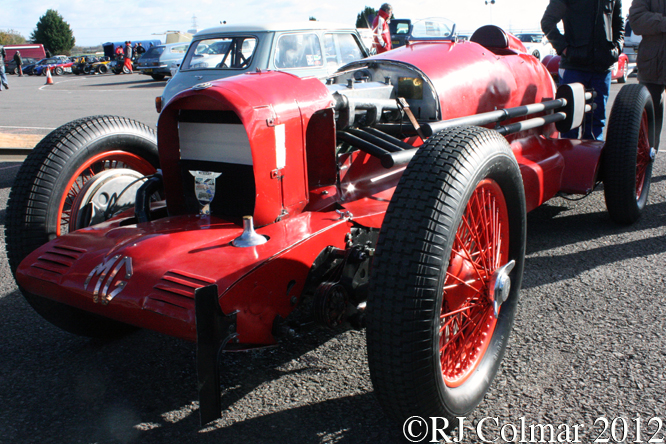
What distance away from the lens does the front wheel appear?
65.2 inches

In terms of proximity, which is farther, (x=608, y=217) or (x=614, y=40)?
(x=614, y=40)

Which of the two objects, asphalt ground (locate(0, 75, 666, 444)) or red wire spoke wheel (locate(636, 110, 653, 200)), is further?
red wire spoke wheel (locate(636, 110, 653, 200))

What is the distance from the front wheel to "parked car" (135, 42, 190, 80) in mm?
20195

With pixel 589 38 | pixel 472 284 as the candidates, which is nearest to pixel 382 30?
pixel 589 38

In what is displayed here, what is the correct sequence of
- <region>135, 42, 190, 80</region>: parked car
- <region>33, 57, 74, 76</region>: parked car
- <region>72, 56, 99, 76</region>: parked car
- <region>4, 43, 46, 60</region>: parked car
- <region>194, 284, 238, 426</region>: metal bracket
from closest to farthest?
<region>194, 284, 238, 426</region>: metal bracket → <region>135, 42, 190, 80</region>: parked car → <region>72, 56, 99, 76</region>: parked car → <region>33, 57, 74, 76</region>: parked car → <region>4, 43, 46, 60</region>: parked car

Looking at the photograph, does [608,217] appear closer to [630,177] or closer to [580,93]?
[630,177]

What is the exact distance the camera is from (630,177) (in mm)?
3748

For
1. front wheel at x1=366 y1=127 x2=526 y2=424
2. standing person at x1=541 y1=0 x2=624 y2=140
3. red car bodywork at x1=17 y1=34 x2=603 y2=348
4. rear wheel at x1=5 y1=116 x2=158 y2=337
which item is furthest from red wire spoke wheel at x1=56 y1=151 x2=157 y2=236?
standing person at x1=541 y1=0 x2=624 y2=140

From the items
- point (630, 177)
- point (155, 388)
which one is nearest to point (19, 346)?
point (155, 388)

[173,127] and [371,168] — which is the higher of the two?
[173,127]

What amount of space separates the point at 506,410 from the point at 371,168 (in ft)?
4.49

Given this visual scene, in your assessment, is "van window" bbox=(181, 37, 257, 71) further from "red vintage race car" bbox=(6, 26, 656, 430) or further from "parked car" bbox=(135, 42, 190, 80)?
"parked car" bbox=(135, 42, 190, 80)

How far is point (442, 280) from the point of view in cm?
171

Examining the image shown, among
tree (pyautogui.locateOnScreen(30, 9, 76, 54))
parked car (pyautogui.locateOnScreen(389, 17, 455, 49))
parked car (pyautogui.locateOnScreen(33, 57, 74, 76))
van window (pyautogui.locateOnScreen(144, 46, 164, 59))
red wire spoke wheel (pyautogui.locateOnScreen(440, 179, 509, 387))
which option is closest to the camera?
red wire spoke wheel (pyautogui.locateOnScreen(440, 179, 509, 387))
